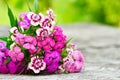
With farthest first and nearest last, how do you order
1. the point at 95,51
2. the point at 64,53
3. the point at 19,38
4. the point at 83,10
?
the point at 83,10
the point at 95,51
the point at 64,53
the point at 19,38

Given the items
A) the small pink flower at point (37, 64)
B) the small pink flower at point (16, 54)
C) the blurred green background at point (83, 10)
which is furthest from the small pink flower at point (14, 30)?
the blurred green background at point (83, 10)

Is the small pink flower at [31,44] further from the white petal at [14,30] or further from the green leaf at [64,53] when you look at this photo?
the green leaf at [64,53]

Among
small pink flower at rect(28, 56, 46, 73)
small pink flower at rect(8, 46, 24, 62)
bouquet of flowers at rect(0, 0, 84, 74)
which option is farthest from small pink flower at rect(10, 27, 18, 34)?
small pink flower at rect(28, 56, 46, 73)

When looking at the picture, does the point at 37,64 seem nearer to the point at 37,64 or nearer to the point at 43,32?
the point at 37,64

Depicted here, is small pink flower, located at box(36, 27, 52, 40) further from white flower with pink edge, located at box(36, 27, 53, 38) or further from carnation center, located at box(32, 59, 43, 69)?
carnation center, located at box(32, 59, 43, 69)

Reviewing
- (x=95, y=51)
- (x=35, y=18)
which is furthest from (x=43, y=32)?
(x=95, y=51)

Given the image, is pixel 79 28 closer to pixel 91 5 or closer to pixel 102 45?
pixel 91 5

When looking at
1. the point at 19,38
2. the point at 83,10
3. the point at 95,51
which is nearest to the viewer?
the point at 19,38
